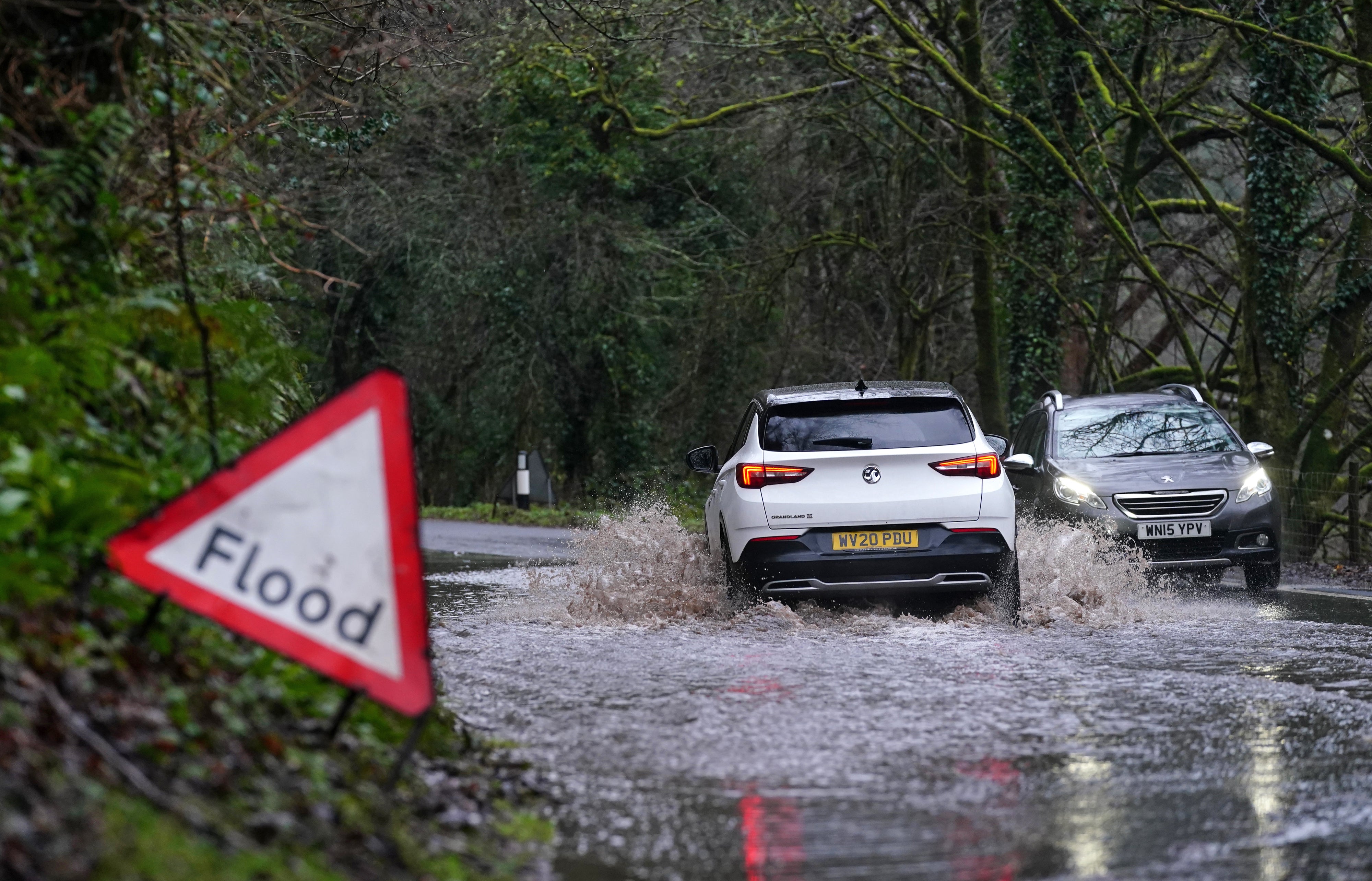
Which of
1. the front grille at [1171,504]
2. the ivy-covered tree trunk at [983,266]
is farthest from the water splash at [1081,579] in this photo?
the ivy-covered tree trunk at [983,266]

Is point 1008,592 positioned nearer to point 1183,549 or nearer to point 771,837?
point 1183,549

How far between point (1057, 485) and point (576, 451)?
70.4 feet

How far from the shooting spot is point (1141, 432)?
1594 centimetres

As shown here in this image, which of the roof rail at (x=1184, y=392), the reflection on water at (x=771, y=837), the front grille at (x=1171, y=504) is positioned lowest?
the reflection on water at (x=771, y=837)

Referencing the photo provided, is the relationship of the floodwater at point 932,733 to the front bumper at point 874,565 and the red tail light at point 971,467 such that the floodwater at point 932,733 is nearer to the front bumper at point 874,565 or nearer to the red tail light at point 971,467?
the front bumper at point 874,565

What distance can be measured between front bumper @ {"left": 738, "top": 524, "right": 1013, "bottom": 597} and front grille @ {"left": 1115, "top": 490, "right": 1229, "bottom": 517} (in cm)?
357

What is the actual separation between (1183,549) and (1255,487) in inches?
36.5

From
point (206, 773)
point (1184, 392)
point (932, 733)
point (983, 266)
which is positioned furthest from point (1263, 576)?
point (206, 773)

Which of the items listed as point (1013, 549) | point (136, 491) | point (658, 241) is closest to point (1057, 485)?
point (1013, 549)

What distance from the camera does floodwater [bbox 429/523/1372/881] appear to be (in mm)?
5238

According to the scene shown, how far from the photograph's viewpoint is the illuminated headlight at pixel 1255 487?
14.7 metres

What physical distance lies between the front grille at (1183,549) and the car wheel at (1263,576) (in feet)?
1.50

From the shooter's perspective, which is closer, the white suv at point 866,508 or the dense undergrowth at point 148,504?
the dense undergrowth at point 148,504

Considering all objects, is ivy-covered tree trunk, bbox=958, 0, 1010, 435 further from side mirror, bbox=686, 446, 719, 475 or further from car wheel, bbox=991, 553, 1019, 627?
car wheel, bbox=991, 553, 1019, 627
